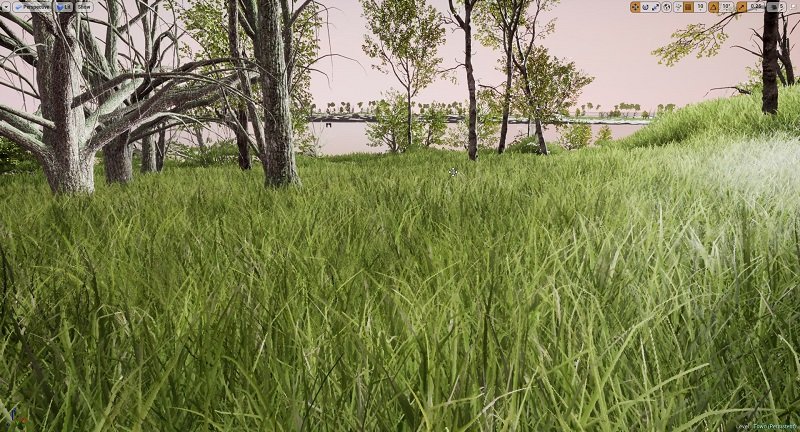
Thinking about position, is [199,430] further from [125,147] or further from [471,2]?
[471,2]

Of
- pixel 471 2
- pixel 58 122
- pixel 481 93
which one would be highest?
pixel 471 2

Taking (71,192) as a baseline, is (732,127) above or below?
above

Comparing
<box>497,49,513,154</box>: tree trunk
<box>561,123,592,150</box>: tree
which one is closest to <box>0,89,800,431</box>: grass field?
<box>497,49,513,154</box>: tree trunk

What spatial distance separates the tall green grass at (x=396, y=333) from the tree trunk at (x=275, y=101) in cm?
233

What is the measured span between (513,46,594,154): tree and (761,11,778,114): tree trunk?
761 cm

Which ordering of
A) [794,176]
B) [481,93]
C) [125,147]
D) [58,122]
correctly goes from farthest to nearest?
1. [481,93]
2. [125,147]
3. [58,122]
4. [794,176]

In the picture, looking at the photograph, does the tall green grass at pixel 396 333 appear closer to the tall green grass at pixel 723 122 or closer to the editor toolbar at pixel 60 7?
the editor toolbar at pixel 60 7

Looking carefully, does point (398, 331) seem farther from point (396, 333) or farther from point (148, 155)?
point (148, 155)

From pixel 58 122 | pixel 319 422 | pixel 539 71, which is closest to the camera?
pixel 319 422

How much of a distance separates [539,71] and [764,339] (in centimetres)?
2503

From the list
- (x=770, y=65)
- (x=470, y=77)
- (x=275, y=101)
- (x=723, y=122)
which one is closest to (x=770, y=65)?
(x=770, y=65)

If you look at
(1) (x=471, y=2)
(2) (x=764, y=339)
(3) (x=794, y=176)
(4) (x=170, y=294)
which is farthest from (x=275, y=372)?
(1) (x=471, y=2)

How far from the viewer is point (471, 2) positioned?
12.6m

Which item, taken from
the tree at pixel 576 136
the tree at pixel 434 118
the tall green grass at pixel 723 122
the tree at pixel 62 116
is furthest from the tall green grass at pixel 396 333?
the tree at pixel 576 136
